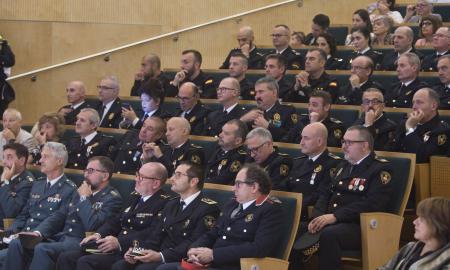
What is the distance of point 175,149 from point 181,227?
1.14 metres

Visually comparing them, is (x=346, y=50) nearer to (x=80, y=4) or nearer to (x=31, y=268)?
(x=80, y=4)

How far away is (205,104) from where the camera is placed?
7613 mm

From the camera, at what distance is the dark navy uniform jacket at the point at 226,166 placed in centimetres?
618

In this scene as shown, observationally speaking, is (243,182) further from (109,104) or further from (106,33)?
(106,33)

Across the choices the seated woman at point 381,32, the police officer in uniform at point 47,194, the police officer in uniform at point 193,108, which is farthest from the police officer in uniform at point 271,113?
the seated woman at point 381,32

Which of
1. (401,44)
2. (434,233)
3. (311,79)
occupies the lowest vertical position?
(434,233)

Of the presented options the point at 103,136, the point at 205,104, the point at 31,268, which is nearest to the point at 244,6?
the point at 205,104

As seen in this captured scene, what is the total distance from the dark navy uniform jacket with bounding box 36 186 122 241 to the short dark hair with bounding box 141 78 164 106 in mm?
1459

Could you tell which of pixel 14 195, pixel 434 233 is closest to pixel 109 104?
pixel 14 195

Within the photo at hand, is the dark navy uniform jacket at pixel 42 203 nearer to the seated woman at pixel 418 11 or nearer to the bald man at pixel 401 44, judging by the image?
the bald man at pixel 401 44

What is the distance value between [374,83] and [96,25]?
312cm

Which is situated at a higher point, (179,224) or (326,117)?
(326,117)

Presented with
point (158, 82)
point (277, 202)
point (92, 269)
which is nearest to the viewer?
point (277, 202)

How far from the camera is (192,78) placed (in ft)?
26.6
